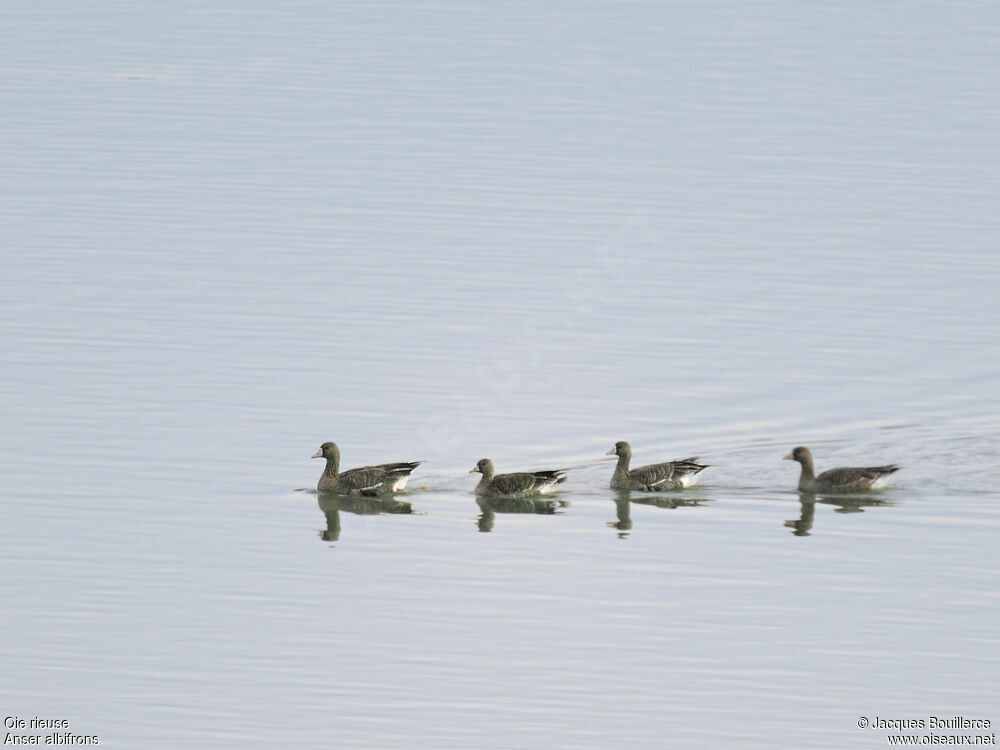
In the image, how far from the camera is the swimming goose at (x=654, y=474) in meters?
24.9

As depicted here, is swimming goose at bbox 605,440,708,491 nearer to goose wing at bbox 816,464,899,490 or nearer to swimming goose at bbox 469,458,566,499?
swimming goose at bbox 469,458,566,499

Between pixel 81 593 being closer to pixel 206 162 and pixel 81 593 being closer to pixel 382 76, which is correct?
pixel 206 162

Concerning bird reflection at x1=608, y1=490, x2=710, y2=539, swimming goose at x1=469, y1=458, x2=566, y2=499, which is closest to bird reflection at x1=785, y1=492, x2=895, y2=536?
bird reflection at x1=608, y1=490, x2=710, y2=539

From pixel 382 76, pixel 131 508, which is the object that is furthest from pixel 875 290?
pixel 382 76

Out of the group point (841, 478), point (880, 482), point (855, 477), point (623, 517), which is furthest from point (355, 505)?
point (880, 482)

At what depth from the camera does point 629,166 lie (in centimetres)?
5012

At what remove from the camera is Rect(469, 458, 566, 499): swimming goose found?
79.9 feet

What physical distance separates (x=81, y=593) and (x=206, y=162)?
29675 mm

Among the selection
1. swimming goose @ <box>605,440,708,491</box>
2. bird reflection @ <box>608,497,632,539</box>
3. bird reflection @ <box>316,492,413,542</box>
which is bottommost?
bird reflection @ <box>608,497,632,539</box>

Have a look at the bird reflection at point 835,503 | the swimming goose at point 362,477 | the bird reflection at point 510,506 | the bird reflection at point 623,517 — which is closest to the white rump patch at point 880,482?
the bird reflection at point 835,503

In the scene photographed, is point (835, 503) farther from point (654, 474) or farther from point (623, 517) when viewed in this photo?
A: point (623, 517)

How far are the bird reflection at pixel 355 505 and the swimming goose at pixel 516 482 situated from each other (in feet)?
3.20

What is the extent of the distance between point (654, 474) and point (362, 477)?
3497 millimetres

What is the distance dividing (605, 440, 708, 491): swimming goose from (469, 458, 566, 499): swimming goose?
754 mm
